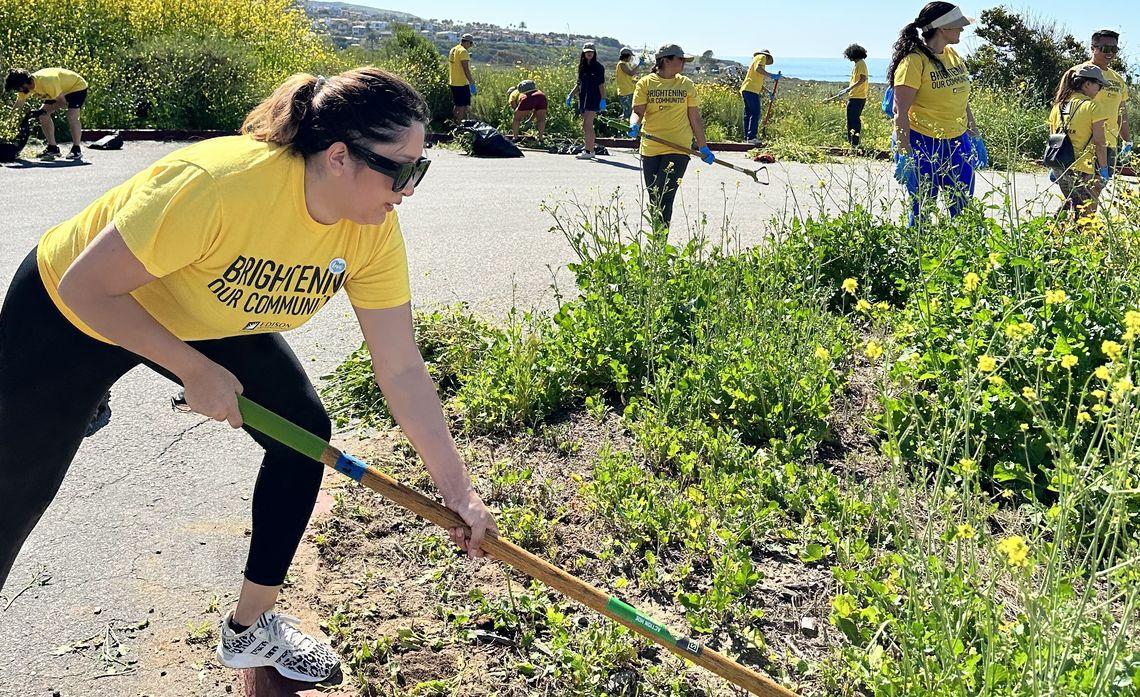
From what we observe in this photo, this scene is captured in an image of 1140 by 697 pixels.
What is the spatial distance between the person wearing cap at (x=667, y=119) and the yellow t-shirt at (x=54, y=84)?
807 cm

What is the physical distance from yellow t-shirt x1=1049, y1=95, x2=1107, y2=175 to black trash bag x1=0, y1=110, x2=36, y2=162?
38.1ft

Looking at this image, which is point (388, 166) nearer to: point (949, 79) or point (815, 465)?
point (815, 465)

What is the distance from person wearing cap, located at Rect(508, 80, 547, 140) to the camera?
1630 centimetres

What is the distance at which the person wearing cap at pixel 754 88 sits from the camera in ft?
52.2

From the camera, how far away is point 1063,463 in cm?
Answer: 194

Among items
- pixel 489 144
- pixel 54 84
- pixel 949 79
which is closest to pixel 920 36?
pixel 949 79

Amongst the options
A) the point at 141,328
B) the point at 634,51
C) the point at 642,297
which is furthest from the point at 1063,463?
the point at 634,51

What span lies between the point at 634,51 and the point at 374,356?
1393 centimetres

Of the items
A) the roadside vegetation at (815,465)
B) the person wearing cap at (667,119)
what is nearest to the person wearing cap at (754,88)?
the person wearing cap at (667,119)

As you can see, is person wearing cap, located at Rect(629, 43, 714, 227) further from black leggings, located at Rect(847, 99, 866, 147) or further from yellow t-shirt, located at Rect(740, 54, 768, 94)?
black leggings, located at Rect(847, 99, 866, 147)

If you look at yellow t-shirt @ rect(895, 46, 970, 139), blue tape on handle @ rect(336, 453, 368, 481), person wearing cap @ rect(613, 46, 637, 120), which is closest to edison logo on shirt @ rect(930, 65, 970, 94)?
yellow t-shirt @ rect(895, 46, 970, 139)

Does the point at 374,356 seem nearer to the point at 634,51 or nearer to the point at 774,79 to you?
the point at 634,51

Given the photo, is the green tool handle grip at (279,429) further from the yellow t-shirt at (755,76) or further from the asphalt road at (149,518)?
the yellow t-shirt at (755,76)

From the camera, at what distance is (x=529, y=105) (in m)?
16.5
